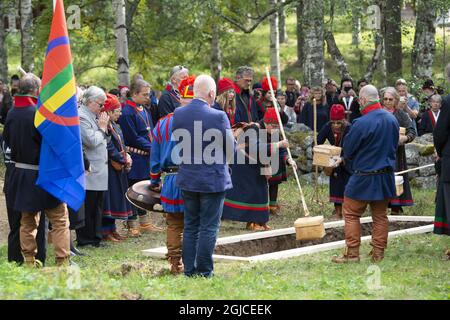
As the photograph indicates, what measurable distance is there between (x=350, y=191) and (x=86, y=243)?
11.9 ft

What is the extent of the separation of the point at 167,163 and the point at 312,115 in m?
9.58

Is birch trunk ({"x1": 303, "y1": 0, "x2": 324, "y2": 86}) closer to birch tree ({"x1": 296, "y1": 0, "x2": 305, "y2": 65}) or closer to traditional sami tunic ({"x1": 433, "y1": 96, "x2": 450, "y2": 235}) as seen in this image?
birch tree ({"x1": 296, "y1": 0, "x2": 305, "y2": 65})

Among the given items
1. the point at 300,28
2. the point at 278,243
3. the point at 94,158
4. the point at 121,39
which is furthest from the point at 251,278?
the point at 300,28

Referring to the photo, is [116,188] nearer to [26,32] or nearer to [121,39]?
[121,39]

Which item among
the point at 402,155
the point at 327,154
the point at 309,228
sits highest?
the point at 327,154

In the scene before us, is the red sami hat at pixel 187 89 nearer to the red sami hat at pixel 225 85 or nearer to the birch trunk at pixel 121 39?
the red sami hat at pixel 225 85

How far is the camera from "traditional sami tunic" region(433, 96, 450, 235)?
960 cm

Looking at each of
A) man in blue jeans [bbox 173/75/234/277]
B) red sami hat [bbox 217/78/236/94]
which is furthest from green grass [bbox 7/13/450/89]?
man in blue jeans [bbox 173/75/234/277]

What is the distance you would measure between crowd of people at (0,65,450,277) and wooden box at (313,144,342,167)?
0.83ft

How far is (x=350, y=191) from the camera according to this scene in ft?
32.5

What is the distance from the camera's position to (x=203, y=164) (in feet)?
28.2

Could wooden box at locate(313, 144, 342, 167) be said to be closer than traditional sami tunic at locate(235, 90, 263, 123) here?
Yes
